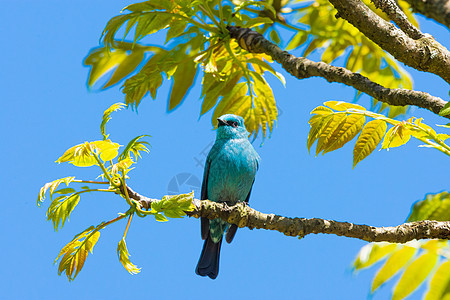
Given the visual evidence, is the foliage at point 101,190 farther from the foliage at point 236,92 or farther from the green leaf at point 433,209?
the green leaf at point 433,209

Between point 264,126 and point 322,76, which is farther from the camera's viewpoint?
point 264,126

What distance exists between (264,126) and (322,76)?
3.40ft

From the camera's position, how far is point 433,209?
3969 millimetres

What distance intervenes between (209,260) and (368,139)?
117 inches

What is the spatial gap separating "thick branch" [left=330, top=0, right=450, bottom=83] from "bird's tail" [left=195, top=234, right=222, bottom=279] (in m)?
3.29

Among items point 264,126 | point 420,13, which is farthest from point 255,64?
point 420,13

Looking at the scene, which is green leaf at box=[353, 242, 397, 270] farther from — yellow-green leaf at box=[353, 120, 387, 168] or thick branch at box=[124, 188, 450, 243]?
yellow-green leaf at box=[353, 120, 387, 168]

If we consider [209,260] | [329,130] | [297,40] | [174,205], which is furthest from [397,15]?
[209,260]

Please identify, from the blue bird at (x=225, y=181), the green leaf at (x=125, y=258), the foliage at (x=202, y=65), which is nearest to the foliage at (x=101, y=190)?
the green leaf at (x=125, y=258)

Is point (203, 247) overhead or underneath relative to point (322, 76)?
underneath

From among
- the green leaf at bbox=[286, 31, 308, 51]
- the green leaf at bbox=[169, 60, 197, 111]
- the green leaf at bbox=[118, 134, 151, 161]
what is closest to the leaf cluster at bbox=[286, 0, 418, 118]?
the green leaf at bbox=[286, 31, 308, 51]

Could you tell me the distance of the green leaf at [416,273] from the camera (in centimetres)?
403

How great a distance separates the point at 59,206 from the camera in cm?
317

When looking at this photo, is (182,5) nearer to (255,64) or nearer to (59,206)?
(255,64)
